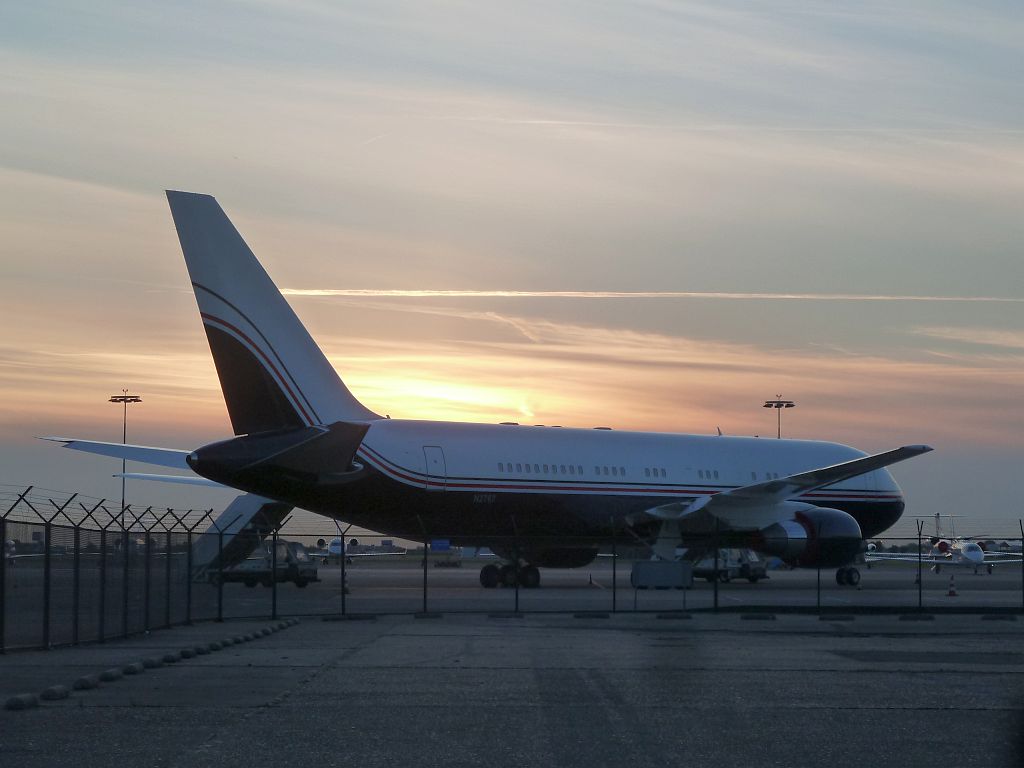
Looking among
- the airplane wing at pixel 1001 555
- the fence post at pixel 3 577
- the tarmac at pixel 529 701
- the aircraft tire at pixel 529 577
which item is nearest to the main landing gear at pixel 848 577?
the aircraft tire at pixel 529 577

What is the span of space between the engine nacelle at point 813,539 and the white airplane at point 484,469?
0.05 m

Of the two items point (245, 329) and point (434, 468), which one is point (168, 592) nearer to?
point (245, 329)

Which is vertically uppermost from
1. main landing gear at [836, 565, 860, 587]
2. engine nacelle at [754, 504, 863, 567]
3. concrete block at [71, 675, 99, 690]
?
engine nacelle at [754, 504, 863, 567]

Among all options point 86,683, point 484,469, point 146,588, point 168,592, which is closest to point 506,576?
point 484,469

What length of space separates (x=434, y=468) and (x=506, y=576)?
5305 mm

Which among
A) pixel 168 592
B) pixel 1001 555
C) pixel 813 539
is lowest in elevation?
pixel 1001 555

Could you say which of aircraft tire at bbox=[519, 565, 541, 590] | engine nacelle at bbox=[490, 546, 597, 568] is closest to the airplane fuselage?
engine nacelle at bbox=[490, 546, 597, 568]

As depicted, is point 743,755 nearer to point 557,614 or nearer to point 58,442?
point 557,614

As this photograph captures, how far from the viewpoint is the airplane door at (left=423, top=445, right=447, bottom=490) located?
1280 inches

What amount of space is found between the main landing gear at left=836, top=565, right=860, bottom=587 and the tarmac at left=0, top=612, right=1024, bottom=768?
17.9m

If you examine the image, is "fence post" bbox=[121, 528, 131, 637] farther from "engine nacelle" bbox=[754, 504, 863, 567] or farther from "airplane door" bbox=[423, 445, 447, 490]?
"engine nacelle" bbox=[754, 504, 863, 567]

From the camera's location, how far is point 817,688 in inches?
538

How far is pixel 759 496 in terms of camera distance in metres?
36.3

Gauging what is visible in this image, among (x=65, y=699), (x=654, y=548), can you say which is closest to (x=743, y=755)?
(x=65, y=699)
